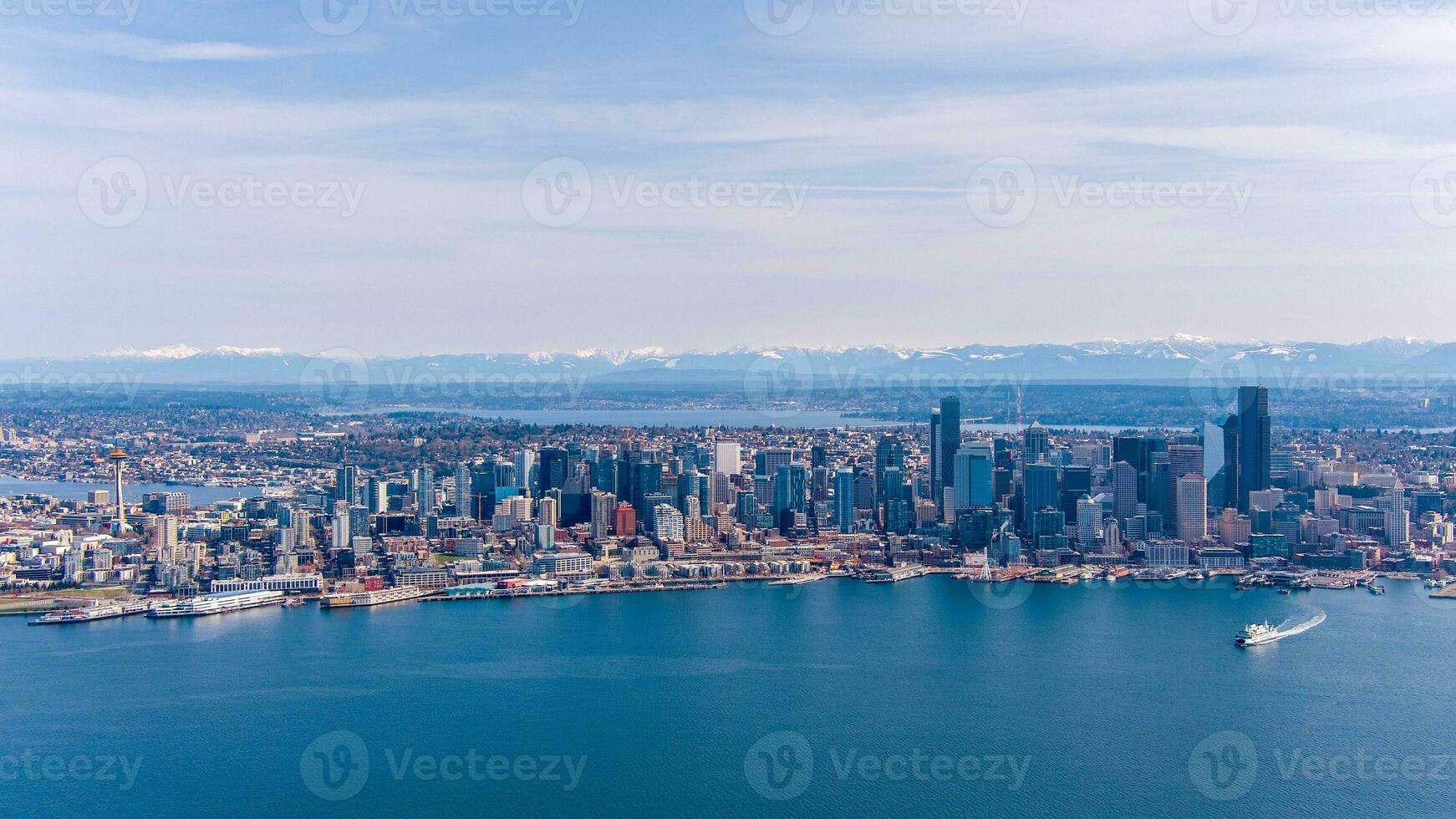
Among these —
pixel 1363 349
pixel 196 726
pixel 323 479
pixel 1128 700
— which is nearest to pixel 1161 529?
pixel 1128 700

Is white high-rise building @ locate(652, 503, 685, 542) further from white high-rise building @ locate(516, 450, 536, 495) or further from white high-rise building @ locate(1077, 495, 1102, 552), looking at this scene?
white high-rise building @ locate(1077, 495, 1102, 552)

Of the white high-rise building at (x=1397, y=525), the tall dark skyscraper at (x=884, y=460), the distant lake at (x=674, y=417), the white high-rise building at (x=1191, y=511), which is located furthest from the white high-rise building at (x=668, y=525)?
the distant lake at (x=674, y=417)

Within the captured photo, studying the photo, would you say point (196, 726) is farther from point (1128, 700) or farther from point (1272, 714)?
point (1272, 714)

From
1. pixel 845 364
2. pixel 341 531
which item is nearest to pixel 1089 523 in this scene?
pixel 341 531

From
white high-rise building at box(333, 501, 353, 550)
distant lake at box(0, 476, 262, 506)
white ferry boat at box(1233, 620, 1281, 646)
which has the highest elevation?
white high-rise building at box(333, 501, 353, 550)

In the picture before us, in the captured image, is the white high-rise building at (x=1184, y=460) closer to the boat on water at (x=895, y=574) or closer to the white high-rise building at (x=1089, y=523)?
the white high-rise building at (x=1089, y=523)

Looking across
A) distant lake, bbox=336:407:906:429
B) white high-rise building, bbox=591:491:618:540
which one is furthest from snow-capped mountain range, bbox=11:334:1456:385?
white high-rise building, bbox=591:491:618:540

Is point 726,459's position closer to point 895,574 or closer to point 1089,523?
point 1089,523
